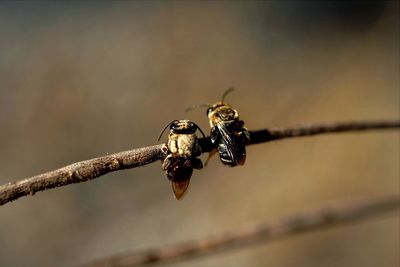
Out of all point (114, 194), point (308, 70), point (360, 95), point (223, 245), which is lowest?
point (223, 245)

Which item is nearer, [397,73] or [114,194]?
[114,194]

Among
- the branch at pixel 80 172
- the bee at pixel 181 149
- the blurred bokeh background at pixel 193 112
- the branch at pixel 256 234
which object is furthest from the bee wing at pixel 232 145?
the blurred bokeh background at pixel 193 112

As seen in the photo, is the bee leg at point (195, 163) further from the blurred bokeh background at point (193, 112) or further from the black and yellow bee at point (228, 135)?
the blurred bokeh background at point (193, 112)

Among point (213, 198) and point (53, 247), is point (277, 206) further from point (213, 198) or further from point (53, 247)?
point (53, 247)

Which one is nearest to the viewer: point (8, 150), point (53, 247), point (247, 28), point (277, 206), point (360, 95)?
point (53, 247)

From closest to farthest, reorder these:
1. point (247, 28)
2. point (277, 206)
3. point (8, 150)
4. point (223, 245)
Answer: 1. point (223, 245)
2. point (277, 206)
3. point (8, 150)
4. point (247, 28)

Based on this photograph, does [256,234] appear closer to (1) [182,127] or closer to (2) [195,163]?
(2) [195,163]

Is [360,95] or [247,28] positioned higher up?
[247,28]

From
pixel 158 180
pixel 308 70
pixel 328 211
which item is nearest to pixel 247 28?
pixel 308 70

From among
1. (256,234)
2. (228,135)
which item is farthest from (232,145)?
(256,234)
